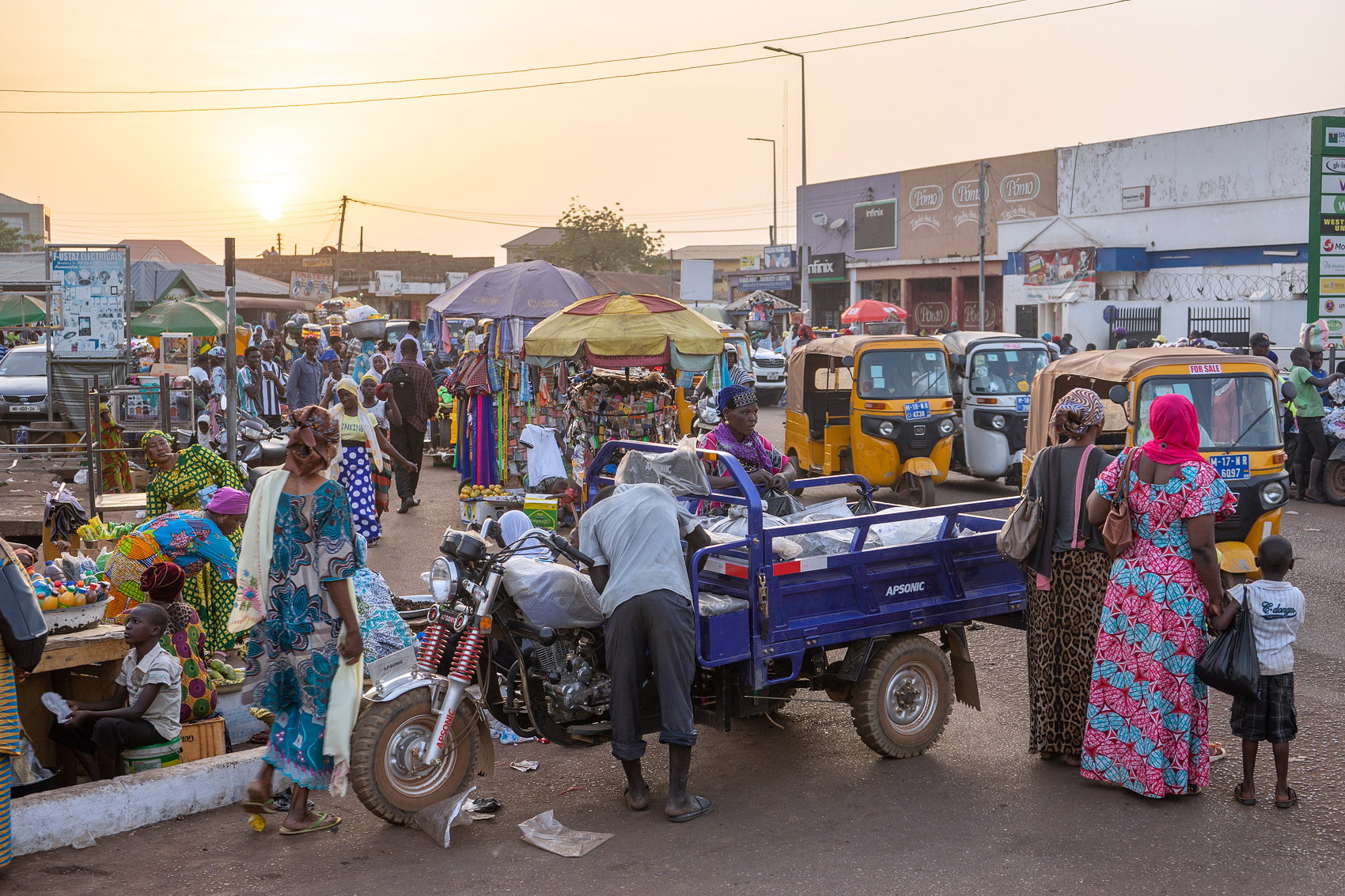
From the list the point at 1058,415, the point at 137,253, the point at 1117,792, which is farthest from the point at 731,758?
the point at 137,253

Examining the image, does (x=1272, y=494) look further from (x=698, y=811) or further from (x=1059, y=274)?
(x=1059, y=274)

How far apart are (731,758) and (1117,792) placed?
1909mm

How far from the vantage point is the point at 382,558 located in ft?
37.0

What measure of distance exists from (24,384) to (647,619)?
18.8 metres

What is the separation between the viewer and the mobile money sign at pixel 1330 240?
683 inches

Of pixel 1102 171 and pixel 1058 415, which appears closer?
pixel 1058 415

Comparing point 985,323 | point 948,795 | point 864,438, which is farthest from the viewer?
point 985,323

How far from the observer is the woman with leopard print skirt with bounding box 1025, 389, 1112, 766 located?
5.73m

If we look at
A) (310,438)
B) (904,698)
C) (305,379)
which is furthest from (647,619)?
→ (305,379)

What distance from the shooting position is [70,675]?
624 centimetres

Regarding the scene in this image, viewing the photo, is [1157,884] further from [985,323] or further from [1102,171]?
[985,323]

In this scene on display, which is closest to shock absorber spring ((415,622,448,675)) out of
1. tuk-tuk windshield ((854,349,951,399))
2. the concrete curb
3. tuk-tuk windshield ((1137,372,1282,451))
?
the concrete curb

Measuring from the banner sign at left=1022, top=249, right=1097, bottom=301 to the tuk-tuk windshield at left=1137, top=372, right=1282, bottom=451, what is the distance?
25.0m

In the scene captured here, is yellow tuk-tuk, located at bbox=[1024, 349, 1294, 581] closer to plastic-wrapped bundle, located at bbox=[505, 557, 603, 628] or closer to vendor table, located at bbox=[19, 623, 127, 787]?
plastic-wrapped bundle, located at bbox=[505, 557, 603, 628]
